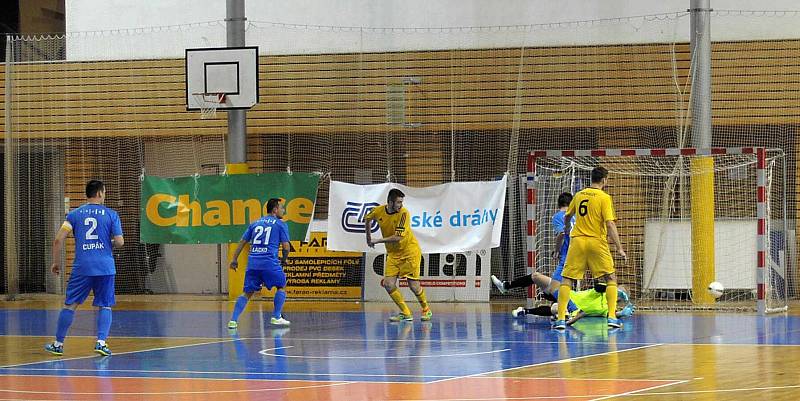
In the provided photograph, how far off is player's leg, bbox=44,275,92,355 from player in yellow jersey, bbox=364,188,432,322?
17.8 ft

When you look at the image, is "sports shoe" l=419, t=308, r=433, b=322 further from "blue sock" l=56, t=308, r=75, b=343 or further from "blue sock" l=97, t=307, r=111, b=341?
"blue sock" l=56, t=308, r=75, b=343

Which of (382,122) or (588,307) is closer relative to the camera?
(588,307)

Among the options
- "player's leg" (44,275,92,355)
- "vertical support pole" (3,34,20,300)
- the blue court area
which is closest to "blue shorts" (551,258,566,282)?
the blue court area

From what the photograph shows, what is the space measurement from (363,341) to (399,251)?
337cm

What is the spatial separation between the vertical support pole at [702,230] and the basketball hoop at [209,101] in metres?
8.52

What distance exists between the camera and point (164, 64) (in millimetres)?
25172

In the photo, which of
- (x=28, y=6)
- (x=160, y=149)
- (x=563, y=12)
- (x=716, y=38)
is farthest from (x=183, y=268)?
(x=716, y=38)

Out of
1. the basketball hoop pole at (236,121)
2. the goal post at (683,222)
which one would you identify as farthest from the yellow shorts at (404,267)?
the basketball hoop pole at (236,121)

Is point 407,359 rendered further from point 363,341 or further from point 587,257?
A: point 587,257

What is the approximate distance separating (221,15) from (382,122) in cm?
418

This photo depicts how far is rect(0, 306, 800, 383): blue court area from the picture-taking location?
13.2 metres

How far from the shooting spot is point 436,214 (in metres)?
22.9

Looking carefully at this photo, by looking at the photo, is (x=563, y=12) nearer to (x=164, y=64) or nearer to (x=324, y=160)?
(x=324, y=160)

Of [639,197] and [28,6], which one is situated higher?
[28,6]
